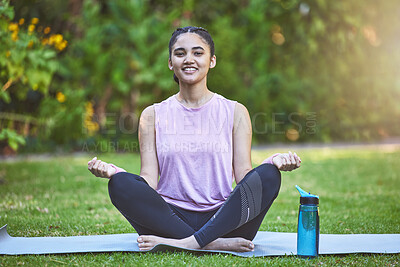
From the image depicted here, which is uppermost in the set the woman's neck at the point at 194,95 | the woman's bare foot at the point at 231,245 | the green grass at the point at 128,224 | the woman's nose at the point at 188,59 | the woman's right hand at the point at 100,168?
the woman's nose at the point at 188,59

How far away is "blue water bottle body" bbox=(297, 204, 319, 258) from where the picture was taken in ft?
9.87

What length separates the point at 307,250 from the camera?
3049 mm

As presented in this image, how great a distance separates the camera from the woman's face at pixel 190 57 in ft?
11.2

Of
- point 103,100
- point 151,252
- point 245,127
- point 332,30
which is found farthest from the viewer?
point 103,100

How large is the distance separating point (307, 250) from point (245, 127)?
877mm

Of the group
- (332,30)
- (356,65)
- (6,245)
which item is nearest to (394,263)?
(6,245)

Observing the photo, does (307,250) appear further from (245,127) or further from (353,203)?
(353,203)

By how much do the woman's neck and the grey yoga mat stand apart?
976 mm

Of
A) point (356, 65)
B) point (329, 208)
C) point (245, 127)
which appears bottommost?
point (329, 208)

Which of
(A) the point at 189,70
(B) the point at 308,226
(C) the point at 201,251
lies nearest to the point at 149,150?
(A) the point at 189,70

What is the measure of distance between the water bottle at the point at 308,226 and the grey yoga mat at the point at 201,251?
0.10 meters

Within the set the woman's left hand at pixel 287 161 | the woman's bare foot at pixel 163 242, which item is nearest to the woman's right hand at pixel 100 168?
the woman's bare foot at pixel 163 242

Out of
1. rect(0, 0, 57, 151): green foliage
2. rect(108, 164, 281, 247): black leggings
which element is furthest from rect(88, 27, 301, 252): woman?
rect(0, 0, 57, 151): green foliage

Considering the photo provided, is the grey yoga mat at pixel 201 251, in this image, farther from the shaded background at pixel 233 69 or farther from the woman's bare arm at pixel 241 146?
the shaded background at pixel 233 69
